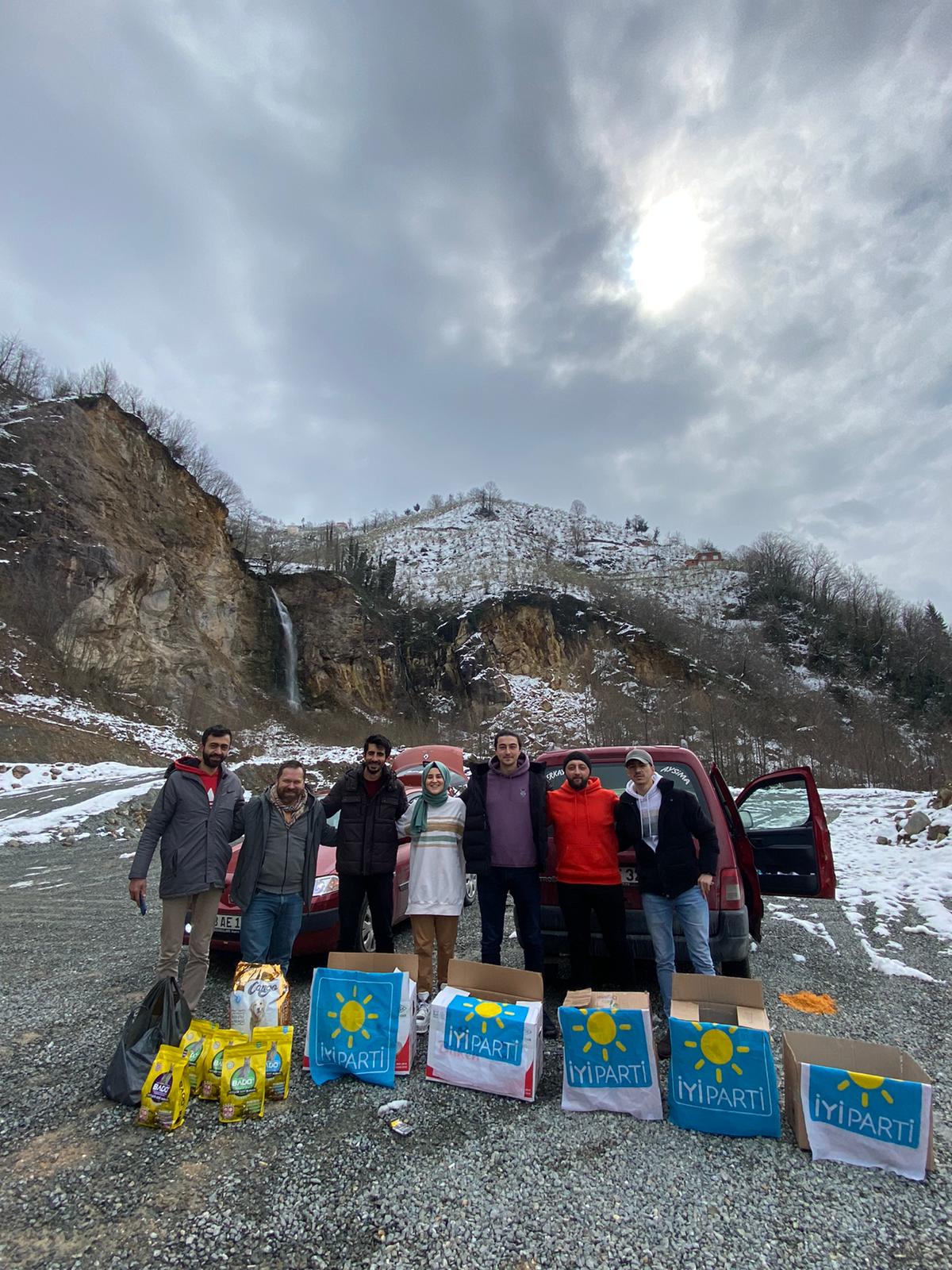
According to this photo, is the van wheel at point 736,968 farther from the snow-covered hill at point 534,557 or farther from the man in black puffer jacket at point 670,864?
the snow-covered hill at point 534,557

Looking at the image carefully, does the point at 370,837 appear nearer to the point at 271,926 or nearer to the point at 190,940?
the point at 271,926

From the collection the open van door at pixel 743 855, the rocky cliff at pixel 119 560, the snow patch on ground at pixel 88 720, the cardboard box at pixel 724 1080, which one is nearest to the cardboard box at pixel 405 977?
the cardboard box at pixel 724 1080

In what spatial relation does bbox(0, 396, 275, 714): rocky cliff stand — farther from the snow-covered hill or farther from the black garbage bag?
the black garbage bag

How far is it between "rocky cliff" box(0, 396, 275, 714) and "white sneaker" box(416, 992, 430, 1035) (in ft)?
90.7

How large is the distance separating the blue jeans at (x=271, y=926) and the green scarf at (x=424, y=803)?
87cm

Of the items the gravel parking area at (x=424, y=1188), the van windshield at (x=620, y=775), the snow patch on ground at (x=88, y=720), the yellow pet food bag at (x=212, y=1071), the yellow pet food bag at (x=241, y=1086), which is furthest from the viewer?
the snow patch on ground at (x=88, y=720)

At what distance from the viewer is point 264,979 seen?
3533 millimetres

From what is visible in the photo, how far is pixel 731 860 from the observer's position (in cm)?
414

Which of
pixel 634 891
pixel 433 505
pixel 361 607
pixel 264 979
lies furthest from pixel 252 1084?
pixel 433 505

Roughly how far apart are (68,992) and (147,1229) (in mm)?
3173

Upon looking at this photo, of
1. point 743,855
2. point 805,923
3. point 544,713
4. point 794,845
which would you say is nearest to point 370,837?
point 743,855

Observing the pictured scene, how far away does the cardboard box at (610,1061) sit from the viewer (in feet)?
9.95

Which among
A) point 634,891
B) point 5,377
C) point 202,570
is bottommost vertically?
point 634,891

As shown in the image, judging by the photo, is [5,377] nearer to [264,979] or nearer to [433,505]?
[264,979]
